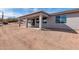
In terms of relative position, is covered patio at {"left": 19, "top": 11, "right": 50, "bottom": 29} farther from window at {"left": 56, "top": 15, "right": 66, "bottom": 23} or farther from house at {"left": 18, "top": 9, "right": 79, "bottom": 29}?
window at {"left": 56, "top": 15, "right": 66, "bottom": 23}

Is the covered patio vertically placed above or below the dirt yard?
above

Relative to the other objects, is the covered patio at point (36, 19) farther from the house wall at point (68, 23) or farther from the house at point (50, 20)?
the house wall at point (68, 23)

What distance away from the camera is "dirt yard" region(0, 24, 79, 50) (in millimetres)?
5414

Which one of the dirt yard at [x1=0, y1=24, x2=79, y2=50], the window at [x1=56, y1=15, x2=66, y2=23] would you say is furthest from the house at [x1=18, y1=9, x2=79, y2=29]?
the dirt yard at [x1=0, y1=24, x2=79, y2=50]

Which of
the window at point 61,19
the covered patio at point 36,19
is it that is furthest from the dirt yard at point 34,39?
the window at point 61,19

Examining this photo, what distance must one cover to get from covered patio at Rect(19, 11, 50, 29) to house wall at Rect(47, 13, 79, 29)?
18 centimetres

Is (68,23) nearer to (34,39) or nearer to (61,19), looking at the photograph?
(61,19)

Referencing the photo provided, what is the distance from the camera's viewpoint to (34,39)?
551 centimetres

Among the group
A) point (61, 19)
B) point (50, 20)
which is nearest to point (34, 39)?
point (50, 20)

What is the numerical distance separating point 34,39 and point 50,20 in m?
0.83
